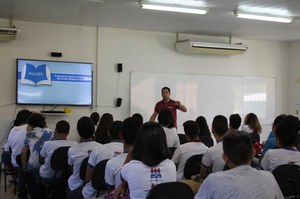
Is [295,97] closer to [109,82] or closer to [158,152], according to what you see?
[109,82]

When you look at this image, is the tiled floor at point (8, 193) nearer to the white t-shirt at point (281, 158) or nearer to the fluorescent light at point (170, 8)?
the fluorescent light at point (170, 8)

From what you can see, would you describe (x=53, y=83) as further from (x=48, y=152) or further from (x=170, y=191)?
(x=170, y=191)

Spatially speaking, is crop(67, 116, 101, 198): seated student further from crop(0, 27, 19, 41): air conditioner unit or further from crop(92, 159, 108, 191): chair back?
crop(0, 27, 19, 41): air conditioner unit

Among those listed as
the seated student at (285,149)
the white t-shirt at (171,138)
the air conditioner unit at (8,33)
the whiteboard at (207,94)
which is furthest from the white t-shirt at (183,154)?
the air conditioner unit at (8,33)

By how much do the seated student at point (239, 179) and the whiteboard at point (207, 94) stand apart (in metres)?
5.88

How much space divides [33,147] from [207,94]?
492cm

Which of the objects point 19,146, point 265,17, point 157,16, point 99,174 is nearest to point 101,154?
point 99,174

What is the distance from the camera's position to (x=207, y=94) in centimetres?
845

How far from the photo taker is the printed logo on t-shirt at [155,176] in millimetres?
2289

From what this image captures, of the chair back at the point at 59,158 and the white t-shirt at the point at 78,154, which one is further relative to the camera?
the chair back at the point at 59,158

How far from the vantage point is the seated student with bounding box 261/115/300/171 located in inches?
118

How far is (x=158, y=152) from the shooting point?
227 centimetres

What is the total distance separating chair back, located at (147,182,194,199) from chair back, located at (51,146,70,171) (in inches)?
77.9

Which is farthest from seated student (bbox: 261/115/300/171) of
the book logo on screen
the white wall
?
the white wall
